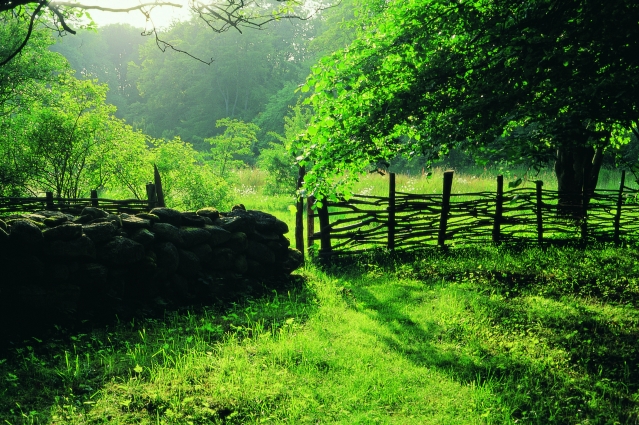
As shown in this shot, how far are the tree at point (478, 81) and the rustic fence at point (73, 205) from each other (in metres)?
4.40

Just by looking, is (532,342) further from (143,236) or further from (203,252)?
(143,236)

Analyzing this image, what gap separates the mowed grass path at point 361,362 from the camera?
3311mm

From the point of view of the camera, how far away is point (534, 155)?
4043 mm

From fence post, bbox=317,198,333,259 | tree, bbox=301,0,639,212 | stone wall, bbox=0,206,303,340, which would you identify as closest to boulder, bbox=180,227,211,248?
stone wall, bbox=0,206,303,340

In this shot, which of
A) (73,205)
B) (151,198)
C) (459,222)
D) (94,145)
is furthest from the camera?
(94,145)

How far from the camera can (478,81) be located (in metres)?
4.70

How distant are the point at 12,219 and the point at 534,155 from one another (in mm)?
5316

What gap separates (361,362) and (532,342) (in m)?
1.80

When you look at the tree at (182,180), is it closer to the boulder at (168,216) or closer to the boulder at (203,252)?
the boulder at (168,216)

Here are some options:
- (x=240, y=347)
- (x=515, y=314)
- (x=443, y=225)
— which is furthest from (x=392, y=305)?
(x=443, y=225)

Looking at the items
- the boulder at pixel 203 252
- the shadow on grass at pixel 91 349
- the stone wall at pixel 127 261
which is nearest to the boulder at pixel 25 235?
the stone wall at pixel 127 261

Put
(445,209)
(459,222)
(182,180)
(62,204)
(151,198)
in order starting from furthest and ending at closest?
(182,180)
(459,222)
(151,198)
(445,209)
(62,204)

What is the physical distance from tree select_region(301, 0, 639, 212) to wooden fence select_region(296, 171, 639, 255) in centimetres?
263

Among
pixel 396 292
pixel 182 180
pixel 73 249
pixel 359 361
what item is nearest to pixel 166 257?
pixel 73 249
